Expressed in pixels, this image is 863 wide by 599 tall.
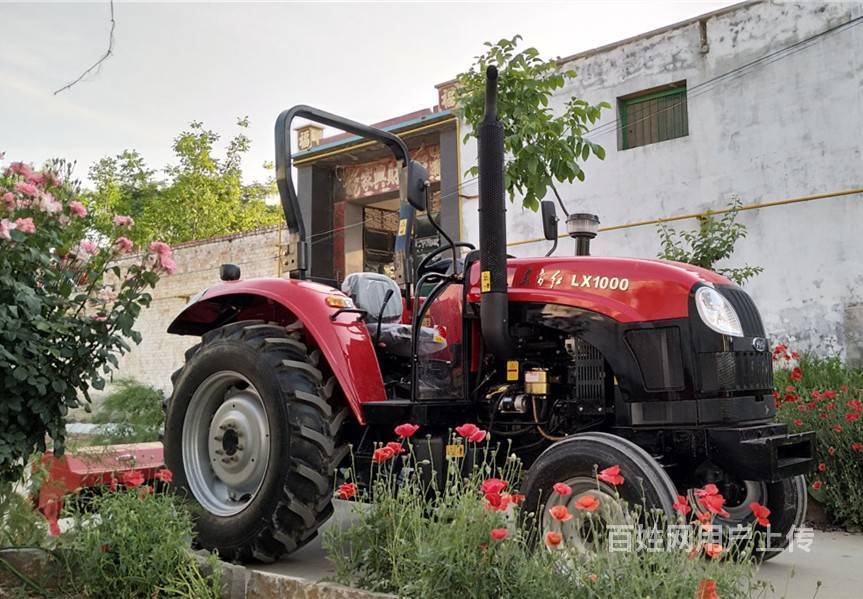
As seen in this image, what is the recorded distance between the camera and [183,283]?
706 inches

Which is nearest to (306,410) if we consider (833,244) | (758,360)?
(758,360)

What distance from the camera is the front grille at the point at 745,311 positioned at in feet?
11.5

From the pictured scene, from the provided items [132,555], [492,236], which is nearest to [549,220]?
[492,236]

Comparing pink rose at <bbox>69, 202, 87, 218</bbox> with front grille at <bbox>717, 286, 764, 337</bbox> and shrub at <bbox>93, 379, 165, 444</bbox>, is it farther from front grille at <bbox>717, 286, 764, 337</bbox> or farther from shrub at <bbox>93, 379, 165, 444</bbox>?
shrub at <bbox>93, 379, 165, 444</bbox>

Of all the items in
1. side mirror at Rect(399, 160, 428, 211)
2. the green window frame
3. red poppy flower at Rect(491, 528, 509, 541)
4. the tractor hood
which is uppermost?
the green window frame

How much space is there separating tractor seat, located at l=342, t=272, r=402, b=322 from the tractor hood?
109cm

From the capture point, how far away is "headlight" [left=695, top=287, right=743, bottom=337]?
10.9 feet

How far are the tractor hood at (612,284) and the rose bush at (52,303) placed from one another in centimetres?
166

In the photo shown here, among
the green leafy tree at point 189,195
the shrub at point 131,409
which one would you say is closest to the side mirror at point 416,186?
the shrub at point 131,409

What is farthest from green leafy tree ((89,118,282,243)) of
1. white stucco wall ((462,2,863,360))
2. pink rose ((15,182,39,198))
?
pink rose ((15,182,39,198))

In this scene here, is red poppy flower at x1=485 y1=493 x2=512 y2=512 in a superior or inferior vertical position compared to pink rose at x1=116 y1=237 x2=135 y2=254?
inferior

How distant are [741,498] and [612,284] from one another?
1341 mm

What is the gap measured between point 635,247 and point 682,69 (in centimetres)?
258

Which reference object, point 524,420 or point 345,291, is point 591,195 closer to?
point 345,291
